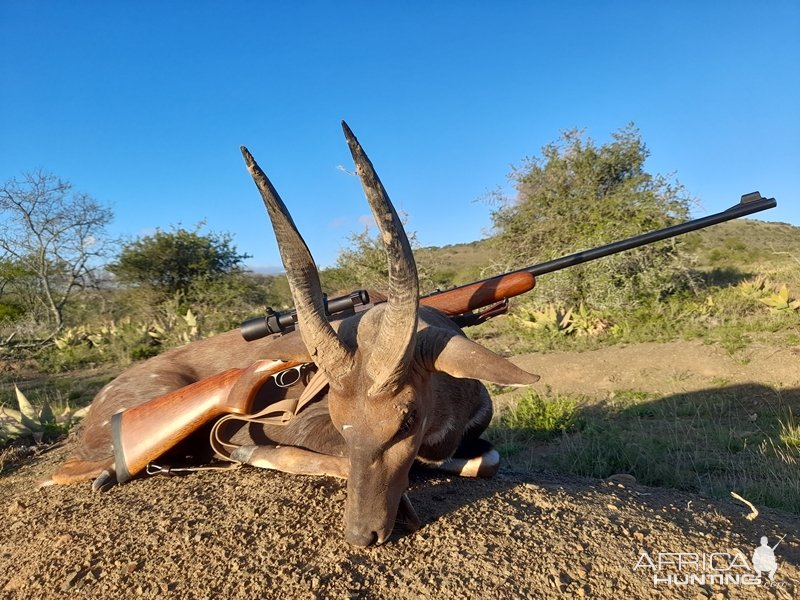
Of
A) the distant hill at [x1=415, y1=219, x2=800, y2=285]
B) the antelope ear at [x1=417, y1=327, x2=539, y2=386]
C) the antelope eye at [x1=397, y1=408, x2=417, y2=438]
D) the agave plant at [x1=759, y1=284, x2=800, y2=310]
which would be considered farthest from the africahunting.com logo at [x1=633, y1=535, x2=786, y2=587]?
the distant hill at [x1=415, y1=219, x2=800, y2=285]

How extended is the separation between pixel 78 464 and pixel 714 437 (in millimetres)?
5717

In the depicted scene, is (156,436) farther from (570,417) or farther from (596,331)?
(596,331)

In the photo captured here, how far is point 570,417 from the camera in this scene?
5.80 meters

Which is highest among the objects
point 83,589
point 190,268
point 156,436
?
point 190,268

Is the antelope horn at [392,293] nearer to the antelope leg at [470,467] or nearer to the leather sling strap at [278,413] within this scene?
the leather sling strap at [278,413]

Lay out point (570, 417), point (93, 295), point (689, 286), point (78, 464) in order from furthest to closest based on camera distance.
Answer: point (93, 295), point (689, 286), point (570, 417), point (78, 464)

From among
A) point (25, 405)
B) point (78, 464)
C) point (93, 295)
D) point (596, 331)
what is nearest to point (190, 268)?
point (93, 295)

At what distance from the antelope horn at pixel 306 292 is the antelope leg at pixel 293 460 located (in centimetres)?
69

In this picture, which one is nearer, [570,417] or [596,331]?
[570,417]

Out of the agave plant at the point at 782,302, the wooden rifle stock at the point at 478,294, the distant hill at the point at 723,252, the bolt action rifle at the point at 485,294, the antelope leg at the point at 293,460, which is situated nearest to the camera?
the antelope leg at the point at 293,460

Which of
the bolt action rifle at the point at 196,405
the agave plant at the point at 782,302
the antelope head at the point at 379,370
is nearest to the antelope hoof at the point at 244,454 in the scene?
the bolt action rifle at the point at 196,405

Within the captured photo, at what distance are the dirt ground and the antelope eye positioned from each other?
454 mm

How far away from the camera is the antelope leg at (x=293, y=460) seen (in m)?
2.85

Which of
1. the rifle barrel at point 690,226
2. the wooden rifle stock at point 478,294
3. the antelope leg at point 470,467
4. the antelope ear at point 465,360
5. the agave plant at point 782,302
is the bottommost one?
the agave plant at point 782,302
